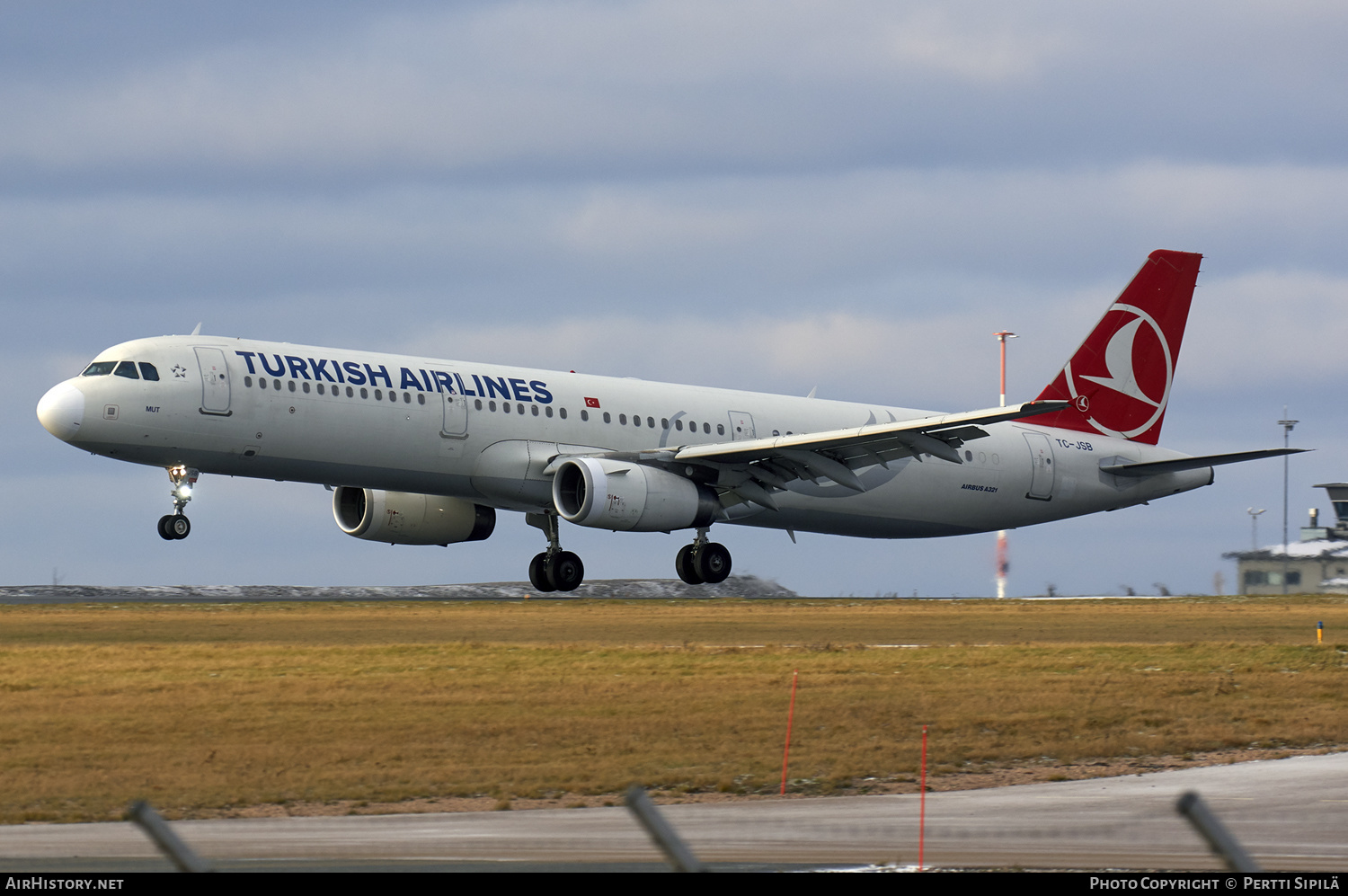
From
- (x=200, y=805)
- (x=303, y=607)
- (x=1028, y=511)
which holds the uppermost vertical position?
(x=1028, y=511)

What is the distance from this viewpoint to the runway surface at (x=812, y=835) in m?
11.4

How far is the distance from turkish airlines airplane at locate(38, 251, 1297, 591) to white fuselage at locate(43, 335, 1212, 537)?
46mm

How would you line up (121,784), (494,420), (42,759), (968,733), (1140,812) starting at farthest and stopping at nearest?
(494,420) < (968,733) < (42,759) < (121,784) < (1140,812)

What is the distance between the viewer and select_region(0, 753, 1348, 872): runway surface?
1143 centimetres

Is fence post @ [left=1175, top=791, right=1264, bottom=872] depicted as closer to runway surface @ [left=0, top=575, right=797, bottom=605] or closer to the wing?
the wing

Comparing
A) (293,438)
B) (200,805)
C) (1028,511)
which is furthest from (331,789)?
(1028,511)

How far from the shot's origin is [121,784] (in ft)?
57.8

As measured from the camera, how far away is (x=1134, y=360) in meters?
48.9

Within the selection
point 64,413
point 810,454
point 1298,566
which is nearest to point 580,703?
point 64,413

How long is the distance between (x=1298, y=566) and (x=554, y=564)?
47.0 m

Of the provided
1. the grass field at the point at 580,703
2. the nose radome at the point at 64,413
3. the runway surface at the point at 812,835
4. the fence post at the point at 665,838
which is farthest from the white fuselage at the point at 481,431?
the fence post at the point at 665,838

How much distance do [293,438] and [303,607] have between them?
1200 centimetres

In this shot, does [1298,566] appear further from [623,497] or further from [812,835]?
[812,835]

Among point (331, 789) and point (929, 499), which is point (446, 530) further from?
point (331, 789)
